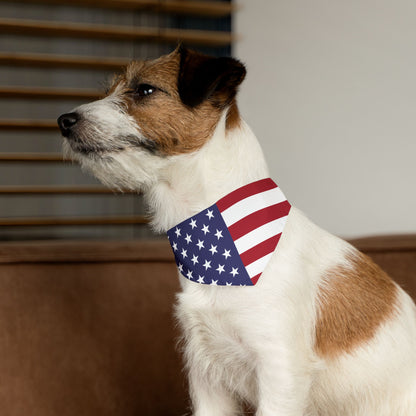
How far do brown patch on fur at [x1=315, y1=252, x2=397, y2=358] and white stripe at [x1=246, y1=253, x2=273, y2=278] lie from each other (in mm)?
149

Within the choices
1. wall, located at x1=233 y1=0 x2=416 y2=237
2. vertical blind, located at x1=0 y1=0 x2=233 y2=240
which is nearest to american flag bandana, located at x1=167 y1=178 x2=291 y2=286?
wall, located at x1=233 y1=0 x2=416 y2=237

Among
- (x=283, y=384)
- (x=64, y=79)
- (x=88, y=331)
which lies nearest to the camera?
(x=283, y=384)

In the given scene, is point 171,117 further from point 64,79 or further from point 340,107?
point 64,79

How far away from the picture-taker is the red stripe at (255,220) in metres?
1.16

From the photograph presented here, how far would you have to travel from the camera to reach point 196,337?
1.21 meters

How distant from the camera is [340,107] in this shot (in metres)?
2.59

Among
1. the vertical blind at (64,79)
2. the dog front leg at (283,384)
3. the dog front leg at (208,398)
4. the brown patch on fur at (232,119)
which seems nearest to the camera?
the dog front leg at (283,384)

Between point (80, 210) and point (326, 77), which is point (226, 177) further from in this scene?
point (80, 210)

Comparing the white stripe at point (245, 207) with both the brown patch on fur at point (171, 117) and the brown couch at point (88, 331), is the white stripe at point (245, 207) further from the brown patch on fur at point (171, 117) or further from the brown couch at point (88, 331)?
the brown couch at point (88, 331)

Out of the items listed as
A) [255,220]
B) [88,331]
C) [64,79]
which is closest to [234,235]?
[255,220]

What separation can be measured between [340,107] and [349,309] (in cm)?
157

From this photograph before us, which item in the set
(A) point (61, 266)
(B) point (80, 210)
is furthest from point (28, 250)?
(B) point (80, 210)

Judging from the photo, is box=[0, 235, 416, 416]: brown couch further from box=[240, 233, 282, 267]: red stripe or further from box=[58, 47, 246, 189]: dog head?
box=[240, 233, 282, 267]: red stripe

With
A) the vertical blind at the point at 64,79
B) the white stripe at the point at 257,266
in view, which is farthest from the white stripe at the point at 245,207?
the vertical blind at the point at 64,79
